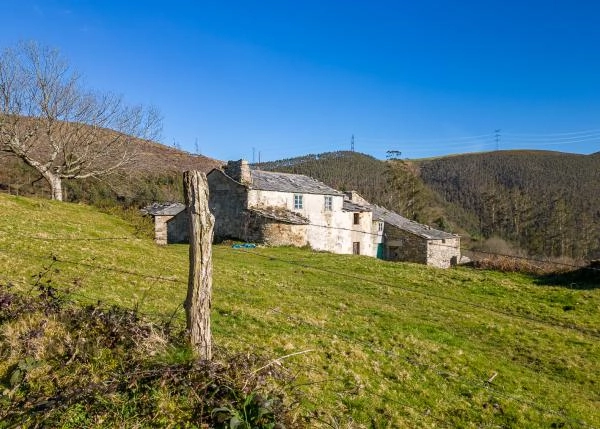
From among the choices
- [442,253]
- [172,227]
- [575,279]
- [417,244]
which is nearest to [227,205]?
[172,227]

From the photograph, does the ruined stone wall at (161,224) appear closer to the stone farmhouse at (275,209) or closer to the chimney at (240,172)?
the stone farmhouse at (275,209)

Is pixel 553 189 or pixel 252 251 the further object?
pixel 553 189

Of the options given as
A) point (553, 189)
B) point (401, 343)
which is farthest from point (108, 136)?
point (553, 189)

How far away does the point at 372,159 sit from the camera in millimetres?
130875

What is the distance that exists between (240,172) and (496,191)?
8746 centimetres

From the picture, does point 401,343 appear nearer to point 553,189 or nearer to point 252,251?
point 252,251

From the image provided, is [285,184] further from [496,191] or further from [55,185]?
[496,191]

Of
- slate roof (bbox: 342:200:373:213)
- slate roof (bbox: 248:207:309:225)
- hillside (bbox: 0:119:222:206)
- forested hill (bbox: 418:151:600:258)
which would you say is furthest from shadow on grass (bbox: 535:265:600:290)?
forested hill (bbox: 418:151:600:258)

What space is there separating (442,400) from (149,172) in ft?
180

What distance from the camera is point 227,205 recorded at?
33.3 metres

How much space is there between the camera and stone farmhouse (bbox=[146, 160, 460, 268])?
31266mm

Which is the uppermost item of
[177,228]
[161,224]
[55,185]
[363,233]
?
[55,185]

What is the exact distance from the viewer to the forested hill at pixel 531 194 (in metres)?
70.5

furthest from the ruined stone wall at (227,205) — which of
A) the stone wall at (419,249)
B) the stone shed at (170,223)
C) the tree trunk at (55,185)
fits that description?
the stone wall at (419,249)
